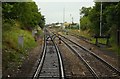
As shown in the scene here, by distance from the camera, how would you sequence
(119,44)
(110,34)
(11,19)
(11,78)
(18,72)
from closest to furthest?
(11,78) → (18,72) → (11,19) → (119,44) → (110,34)

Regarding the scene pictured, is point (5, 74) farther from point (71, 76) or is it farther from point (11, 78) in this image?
point (71, 76)

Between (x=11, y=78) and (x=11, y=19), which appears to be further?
(x=11, y=19)

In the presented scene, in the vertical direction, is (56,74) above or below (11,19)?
below

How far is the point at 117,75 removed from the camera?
15.2 meters

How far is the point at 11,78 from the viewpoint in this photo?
1422 cm

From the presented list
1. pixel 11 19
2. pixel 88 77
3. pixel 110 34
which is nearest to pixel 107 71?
pixel 88 77

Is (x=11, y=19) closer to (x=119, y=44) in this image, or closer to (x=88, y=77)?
(x=88, y=77)

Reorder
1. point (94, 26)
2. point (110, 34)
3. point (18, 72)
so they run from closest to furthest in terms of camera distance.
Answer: point (18, 72)
point (110, 34)
point (94, 26)

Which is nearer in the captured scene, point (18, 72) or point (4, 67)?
point (18, 72)

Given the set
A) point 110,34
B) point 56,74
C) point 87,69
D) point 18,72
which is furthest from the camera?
point 110,34

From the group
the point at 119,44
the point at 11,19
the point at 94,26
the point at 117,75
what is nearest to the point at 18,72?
the point at 117,75

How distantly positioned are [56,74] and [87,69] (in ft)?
8.98

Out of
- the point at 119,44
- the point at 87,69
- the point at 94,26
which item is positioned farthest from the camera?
the point at 94,26

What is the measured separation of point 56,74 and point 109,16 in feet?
68.1
